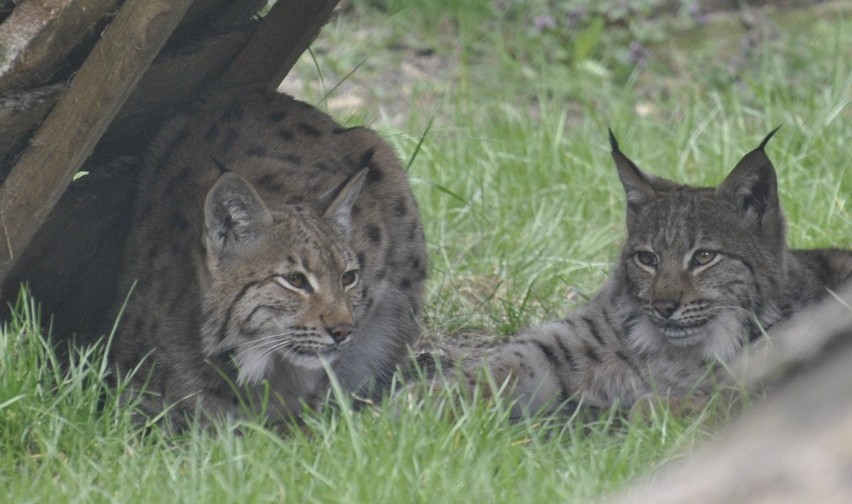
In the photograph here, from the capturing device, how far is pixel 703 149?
6852 mm

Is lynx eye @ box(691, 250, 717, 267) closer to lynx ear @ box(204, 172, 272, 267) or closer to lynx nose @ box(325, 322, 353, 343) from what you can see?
lynx nose @ box(325, 322, 353, 343)

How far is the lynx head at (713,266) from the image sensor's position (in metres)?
4.58

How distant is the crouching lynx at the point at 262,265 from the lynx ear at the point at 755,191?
1.20 m

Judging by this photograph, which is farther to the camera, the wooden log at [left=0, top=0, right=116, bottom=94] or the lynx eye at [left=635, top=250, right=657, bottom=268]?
the lynx eye at [left=635, top=250, right=657, bottom=268]

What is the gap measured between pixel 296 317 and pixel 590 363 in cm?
114

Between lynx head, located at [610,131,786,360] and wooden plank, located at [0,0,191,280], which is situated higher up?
wooden plank, located at [0,0,191,280]

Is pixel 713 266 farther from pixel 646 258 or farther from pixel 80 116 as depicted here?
pixel 80 116

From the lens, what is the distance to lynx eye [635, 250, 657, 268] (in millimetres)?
4711

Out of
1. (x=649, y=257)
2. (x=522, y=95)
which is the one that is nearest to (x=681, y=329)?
(x=649, y=257)

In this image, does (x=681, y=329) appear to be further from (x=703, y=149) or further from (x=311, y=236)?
(x=703, y=149)

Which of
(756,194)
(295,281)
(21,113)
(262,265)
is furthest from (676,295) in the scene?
(21,113)

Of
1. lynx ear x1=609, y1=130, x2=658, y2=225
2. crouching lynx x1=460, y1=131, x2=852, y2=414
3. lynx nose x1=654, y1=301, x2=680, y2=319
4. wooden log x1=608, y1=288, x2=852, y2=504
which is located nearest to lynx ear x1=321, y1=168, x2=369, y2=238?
crouching lynx x1=460, y1=131, x2=852, y2=414

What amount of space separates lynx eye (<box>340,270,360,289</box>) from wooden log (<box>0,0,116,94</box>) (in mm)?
1142

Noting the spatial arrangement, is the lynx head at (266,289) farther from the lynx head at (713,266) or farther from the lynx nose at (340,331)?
the lynx head at (713,266)
